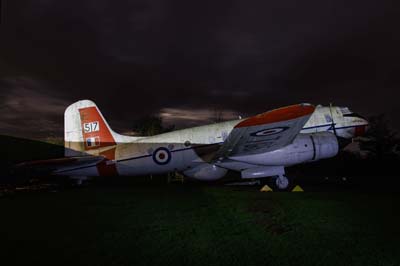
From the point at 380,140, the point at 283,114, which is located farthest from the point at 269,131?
the point at 380,140

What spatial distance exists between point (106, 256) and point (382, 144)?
43.7 meters

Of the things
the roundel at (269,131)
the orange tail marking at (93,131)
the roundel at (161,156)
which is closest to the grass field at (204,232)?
the roundel at (269,131)

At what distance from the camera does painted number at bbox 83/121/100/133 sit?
A: 37.0ft

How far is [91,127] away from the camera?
11320mm

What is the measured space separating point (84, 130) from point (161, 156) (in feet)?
12.4

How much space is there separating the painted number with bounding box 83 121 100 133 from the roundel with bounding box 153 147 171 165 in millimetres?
3012

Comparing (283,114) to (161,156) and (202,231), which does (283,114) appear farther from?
(161,156)

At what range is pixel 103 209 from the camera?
6570 millimetres

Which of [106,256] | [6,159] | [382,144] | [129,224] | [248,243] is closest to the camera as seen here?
[106,256]

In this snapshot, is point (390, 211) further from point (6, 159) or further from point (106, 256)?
point (6, 159)

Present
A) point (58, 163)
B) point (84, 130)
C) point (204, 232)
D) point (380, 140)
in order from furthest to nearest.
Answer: point (380, 140), point (84, 130), point (58, 163), point (204, 232)

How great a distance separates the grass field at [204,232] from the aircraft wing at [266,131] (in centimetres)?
220

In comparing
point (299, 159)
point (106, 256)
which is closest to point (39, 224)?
point (106, 256)

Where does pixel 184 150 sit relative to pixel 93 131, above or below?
below
